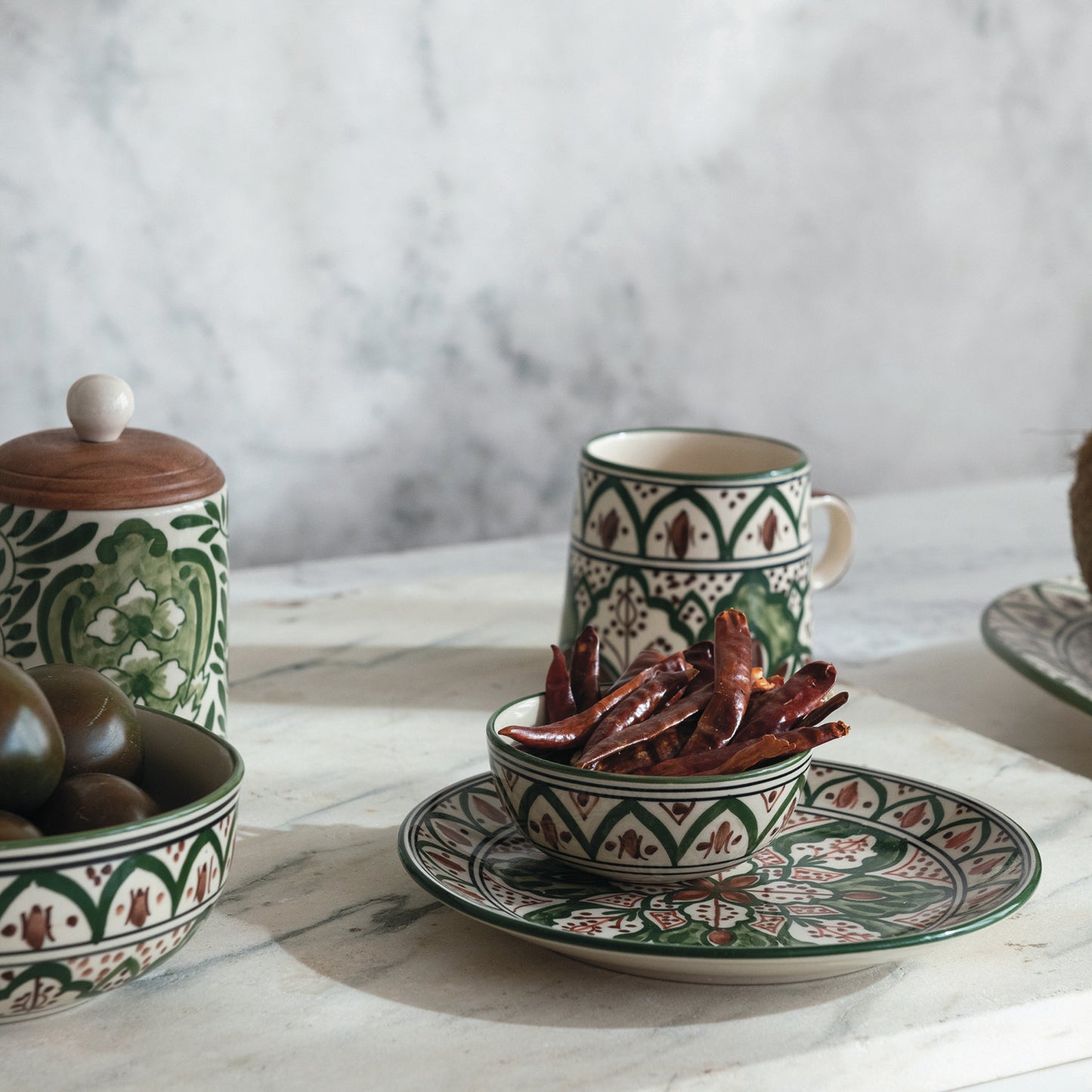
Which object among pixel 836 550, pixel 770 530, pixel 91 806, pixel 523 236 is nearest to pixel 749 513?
pixel 770 530

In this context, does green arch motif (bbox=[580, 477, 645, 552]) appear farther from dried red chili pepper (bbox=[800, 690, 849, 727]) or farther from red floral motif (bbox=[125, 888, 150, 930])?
red floral motif (bbox=[125, 888, 150, 930])

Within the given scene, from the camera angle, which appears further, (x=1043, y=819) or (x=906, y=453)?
(x=906, y=453)

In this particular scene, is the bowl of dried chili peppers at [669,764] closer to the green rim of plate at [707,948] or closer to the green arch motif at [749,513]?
the green rim of plate at [707,948]

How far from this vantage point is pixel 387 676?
766 mm

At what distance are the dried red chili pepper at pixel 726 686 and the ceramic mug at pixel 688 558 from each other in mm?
158

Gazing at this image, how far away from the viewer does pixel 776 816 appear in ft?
1.52

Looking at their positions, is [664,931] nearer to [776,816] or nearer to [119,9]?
[776,816]

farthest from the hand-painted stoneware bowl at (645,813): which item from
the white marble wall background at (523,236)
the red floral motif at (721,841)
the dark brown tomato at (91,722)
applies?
the white marble wall background at (523,236)

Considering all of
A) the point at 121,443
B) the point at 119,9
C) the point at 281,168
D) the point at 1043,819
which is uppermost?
the point at 119,9

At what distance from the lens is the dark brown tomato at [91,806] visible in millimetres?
391

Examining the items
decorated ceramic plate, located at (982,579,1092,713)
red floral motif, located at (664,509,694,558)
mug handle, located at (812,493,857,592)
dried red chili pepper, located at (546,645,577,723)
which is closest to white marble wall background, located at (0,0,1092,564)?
decorated ceramic plate, located at (982,579,1092,713)

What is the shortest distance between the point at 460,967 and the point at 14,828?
145 mm

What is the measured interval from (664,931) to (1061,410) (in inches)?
52.2

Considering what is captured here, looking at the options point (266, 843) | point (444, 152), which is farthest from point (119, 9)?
point (266, 843)
